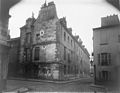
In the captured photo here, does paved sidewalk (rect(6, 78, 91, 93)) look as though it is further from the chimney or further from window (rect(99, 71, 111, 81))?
the chimney

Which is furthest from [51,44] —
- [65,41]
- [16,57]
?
[16,57]

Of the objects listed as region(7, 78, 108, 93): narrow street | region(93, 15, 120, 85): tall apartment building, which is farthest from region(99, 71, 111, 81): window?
region(7, 78, 108, 93): narrow street

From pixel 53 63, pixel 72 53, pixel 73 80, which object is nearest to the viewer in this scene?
pixel 53 63

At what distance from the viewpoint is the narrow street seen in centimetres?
152

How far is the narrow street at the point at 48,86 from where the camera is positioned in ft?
4.98

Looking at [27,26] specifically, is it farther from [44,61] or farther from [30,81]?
[30,81]

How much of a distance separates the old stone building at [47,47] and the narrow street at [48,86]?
0.09 meters

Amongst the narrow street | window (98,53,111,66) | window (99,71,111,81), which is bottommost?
the narrow street

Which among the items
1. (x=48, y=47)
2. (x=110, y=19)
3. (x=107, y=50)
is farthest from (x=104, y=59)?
(x=48, y=47)

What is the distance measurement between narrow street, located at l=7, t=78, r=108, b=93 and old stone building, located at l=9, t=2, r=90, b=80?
9cm

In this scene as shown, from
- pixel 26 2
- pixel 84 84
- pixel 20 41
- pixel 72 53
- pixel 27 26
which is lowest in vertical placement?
pixel 84 84

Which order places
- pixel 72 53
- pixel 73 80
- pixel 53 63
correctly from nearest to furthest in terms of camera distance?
pixel 53 63, pixel 73 80, pixel 72 53

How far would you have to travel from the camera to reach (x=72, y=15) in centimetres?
171

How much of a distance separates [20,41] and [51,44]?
429 millimetres
